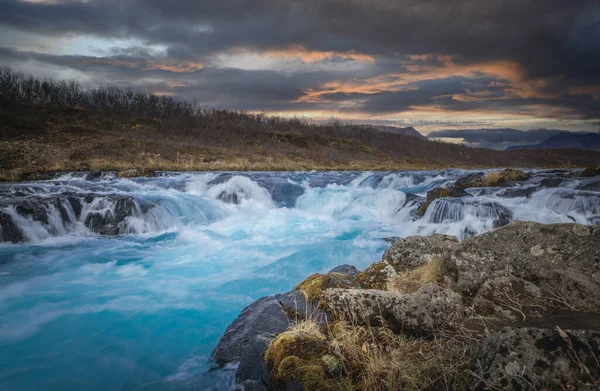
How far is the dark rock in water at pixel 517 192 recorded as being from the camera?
49.1 ft

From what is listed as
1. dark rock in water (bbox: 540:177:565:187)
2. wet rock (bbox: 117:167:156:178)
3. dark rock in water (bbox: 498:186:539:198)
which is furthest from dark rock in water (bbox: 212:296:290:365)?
wet rock (bbox: 117:167:156:178)

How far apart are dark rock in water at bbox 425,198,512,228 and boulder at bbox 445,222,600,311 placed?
7.52 meters

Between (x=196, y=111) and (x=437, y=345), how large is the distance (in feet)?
352

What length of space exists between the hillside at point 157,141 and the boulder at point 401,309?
89.5 feet

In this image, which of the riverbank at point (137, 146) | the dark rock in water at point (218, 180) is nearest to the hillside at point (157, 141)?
the riverbank at point (137, 146)

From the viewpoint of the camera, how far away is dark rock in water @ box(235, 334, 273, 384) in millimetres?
3395

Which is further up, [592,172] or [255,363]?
[592,172]

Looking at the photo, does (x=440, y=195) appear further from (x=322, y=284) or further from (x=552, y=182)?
(x=322, y=284)

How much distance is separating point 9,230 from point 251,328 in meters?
11.6

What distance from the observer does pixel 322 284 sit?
189 inches

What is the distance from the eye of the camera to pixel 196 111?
3971 inches

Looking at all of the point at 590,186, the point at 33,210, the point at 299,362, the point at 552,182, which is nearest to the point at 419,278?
the point at 299,362

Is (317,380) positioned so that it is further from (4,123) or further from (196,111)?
(196,111)

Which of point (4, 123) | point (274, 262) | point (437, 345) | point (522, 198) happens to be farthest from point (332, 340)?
point (4, 123)
